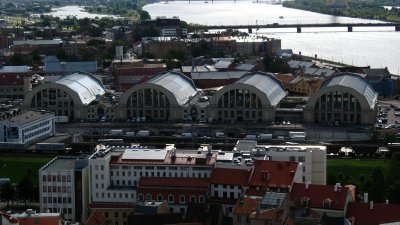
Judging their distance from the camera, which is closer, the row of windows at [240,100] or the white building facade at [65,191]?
the white building facade at [65,191]

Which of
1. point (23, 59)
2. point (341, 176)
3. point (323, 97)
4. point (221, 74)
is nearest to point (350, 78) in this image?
point (323, 97)

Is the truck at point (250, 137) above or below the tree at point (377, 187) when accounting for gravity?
below

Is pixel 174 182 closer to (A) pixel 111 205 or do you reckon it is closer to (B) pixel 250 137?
(A) pixel 111 205

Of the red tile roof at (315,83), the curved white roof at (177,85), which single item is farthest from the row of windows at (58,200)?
the red tile roof at (315,83)

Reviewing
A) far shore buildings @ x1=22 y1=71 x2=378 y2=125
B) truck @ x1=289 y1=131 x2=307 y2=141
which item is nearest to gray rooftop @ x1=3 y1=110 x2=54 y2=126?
far shore buildings @ x1=22 y1=71 x2=378 y2=125

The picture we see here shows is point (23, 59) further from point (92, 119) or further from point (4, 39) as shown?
Result: point (92, 119)

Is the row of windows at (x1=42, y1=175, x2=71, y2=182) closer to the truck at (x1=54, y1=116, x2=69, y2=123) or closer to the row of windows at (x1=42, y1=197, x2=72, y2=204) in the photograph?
the row of windows at (x1=42, y1=197, x2=72, y2=204)

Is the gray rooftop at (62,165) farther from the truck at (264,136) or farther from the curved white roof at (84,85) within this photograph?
the curved white roof at (84,85)
